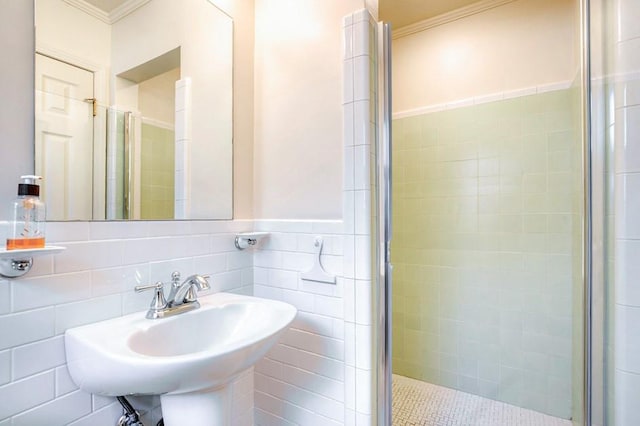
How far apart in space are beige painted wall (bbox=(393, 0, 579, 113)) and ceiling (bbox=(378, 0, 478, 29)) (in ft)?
0.32

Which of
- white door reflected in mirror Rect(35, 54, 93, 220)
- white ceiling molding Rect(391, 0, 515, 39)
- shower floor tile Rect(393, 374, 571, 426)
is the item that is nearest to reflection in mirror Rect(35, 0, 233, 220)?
white door reflected in mirror Rect(35, 54, 93, 220)

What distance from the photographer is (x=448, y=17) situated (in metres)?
1.97

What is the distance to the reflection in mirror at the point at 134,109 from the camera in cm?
86

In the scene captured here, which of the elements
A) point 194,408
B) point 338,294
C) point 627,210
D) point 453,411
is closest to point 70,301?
point 194,408

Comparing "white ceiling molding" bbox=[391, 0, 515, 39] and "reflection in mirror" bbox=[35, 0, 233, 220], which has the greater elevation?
"white ceiling molding" bbox=[391, 0, 515, 39]

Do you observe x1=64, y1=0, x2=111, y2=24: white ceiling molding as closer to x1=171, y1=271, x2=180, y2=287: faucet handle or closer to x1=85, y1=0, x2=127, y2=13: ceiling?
x1=85, y1=0, x2=127, y2=13: ceiling

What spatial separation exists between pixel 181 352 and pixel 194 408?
0.54ft

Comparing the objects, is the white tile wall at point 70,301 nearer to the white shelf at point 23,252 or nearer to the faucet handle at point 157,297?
the faucet handle at point 157,297

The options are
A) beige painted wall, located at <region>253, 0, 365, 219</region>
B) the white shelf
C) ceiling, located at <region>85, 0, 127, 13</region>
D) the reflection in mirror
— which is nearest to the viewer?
the white shelf

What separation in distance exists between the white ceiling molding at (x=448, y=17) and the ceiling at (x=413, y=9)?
0.08 feet

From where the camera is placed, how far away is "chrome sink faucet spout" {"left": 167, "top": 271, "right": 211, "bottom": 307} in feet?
Result: 3.35

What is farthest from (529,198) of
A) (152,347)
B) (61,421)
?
(61,421)

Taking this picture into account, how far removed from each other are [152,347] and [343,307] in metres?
0.66

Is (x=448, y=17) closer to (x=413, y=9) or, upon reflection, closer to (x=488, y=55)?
(x=413, y=9)
